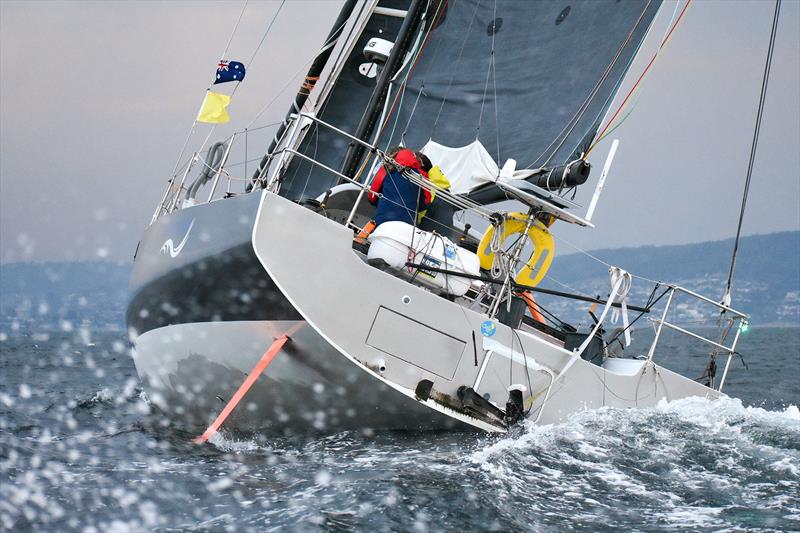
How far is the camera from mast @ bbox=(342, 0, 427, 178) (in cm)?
827

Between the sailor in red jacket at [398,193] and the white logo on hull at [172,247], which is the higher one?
the sailor in red jacket at [398,193]

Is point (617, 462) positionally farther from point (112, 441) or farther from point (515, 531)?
point (112, 441)

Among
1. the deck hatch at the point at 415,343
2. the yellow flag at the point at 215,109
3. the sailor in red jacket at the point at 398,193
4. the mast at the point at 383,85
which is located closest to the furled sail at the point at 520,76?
the mast at the point at 383,85

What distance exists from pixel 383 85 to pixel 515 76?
4.25 feet

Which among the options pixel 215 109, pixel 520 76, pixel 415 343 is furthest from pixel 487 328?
pixel 215 109

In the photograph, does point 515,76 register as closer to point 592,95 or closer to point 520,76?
point 520,76

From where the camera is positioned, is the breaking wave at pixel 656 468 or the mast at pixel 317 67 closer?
the breaking wave at pixel 656 468

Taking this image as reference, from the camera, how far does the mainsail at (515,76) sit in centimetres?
712

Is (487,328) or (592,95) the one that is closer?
(487,328)

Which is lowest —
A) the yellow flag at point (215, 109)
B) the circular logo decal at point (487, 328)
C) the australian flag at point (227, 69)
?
the circular logo decal at point (487, 328)

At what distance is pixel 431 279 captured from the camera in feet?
18.7

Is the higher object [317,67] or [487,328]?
[317,67]

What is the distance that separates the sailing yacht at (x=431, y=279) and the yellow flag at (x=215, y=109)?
84 centimetres

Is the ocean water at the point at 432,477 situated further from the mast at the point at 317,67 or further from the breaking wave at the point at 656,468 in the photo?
the mast at the point at 317,67
